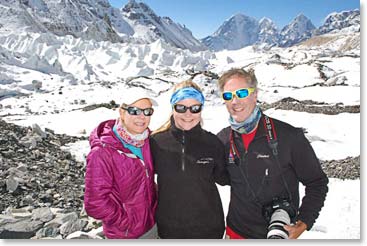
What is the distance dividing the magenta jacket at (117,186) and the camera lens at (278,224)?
28.2 inches

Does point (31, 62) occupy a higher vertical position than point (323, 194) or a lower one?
higher

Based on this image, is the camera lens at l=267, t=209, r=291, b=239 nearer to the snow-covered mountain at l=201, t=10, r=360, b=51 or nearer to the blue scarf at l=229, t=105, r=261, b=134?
the blue scarf at l=229, t=105, r=261, b=134

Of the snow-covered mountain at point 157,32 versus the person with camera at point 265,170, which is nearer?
the person with camera at point 265,170

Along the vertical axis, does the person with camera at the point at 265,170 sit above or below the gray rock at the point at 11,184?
above

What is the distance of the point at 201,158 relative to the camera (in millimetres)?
2141

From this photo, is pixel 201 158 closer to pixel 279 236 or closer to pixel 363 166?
pixel 279 236

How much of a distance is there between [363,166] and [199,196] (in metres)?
1.39

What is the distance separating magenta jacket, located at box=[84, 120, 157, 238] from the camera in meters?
1.96

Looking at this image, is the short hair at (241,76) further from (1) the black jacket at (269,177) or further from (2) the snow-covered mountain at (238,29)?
(2) the snow-covered mountain at (238,29)

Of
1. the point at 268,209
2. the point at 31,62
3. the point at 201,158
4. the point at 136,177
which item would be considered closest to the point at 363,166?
the point at 268,209

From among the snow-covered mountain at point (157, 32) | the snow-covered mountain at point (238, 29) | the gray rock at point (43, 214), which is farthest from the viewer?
the snow-covered mountain at point (157, 32)

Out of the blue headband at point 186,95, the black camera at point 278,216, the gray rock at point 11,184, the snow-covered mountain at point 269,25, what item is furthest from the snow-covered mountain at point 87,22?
the black camera at point 278,216

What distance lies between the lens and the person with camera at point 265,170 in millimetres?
1939

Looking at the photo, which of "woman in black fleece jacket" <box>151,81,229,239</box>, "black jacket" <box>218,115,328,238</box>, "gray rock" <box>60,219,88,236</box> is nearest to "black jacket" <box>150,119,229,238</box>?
"woman in black fleece jacket" <box>151,81,229,239</box>
